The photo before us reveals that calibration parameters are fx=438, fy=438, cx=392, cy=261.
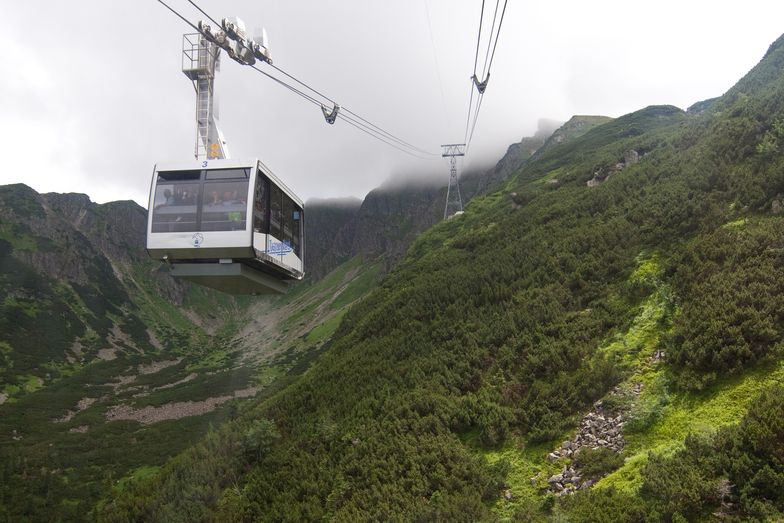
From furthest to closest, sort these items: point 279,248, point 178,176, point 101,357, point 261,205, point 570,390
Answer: point 101,357 < point 279,248 < point 570,390 < point 261,205 < point 178,176

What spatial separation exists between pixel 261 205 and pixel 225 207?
3.44ft

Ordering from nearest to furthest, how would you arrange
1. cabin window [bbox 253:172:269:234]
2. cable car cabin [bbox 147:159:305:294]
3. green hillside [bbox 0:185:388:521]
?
cable car cabin [bbox 147:159:305:294]
cabin window [bbox 253:172:269:234]
green hillside [bbox 0:185:388:521]

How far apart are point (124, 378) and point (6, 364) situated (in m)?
17.4

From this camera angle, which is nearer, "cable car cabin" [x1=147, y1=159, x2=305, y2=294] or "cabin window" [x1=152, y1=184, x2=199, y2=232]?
"cable car cabin" [x1=147, y1=159, x2=305, y2=294]

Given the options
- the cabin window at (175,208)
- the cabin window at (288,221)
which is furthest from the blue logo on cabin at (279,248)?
the cabin window at (175,208)

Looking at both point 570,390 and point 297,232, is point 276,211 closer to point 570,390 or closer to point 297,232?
point 297,232

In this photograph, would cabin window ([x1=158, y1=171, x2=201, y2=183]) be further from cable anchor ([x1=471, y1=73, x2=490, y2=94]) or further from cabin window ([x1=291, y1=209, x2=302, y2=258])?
cable anchor ([x1=471, y1=73, x2=490, y2=94])

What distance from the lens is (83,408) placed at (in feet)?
197

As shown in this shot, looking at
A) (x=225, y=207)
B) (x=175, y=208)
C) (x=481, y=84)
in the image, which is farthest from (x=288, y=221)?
(x=481, y=84)

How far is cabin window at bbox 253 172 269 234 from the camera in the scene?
12617 millimetres

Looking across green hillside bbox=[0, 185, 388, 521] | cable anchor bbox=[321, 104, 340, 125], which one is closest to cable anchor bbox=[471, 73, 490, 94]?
cable anchor bbox=[321, 104, 340, 125]

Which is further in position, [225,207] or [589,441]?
[225,207]

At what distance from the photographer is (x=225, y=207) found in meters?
12.4

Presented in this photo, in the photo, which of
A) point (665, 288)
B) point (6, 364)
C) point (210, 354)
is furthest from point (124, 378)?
point (665, 288)
